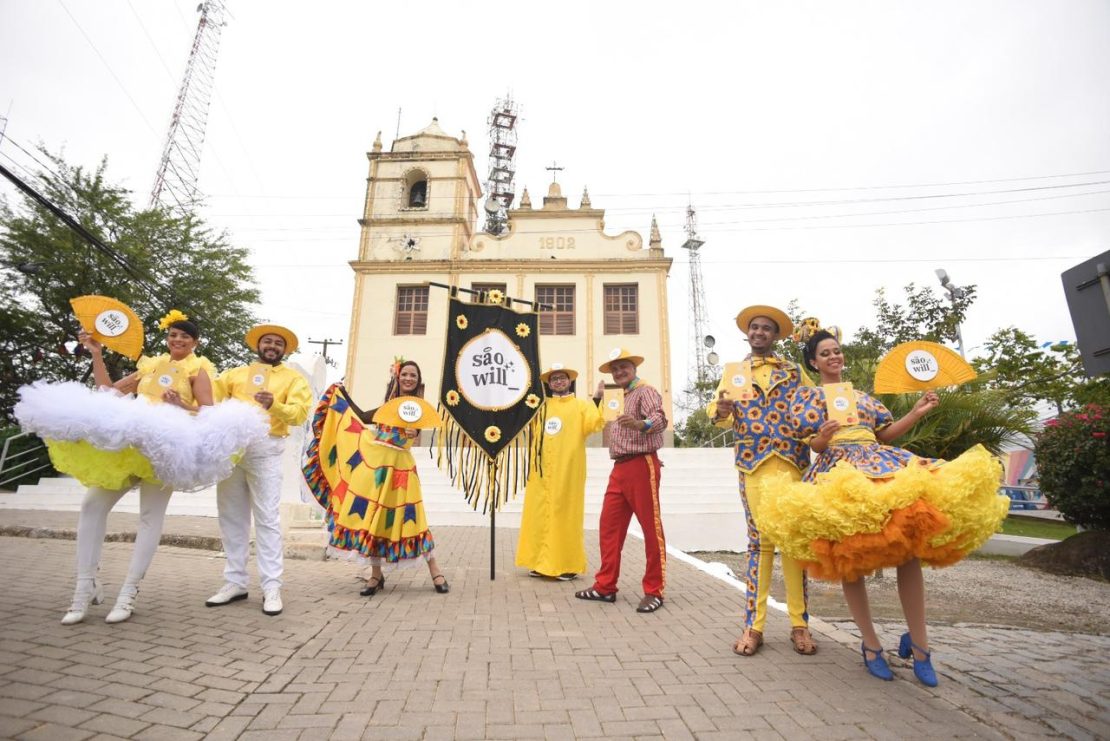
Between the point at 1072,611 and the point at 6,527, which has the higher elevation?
the point at 6,527

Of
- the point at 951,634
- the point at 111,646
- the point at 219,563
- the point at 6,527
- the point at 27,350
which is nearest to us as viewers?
the point at 111,646

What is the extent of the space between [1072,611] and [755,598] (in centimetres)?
461

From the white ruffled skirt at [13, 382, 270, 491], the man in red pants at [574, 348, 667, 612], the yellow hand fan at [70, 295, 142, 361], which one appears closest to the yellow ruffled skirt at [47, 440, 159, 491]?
the white ruffled skirt at [13, 382, 270, 491]

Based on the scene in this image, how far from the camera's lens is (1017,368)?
545 inches

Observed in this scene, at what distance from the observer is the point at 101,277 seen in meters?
17.5

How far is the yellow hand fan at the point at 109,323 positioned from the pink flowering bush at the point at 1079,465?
10918 millimetres

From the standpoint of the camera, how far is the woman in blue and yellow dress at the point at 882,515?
2498mm

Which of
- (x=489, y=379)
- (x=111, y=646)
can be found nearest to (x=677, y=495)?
(x=489, y=379)

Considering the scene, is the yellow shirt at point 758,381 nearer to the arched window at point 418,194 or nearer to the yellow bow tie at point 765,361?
the yellow bow tie at point 765,361

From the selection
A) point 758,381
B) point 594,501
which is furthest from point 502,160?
point 758,381

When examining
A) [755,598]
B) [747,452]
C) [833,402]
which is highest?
[833,402]

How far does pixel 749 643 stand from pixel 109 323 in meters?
4.78

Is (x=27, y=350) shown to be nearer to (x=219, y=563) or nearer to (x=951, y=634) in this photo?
(x=219, y=563)

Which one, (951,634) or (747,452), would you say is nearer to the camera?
(747,452)
